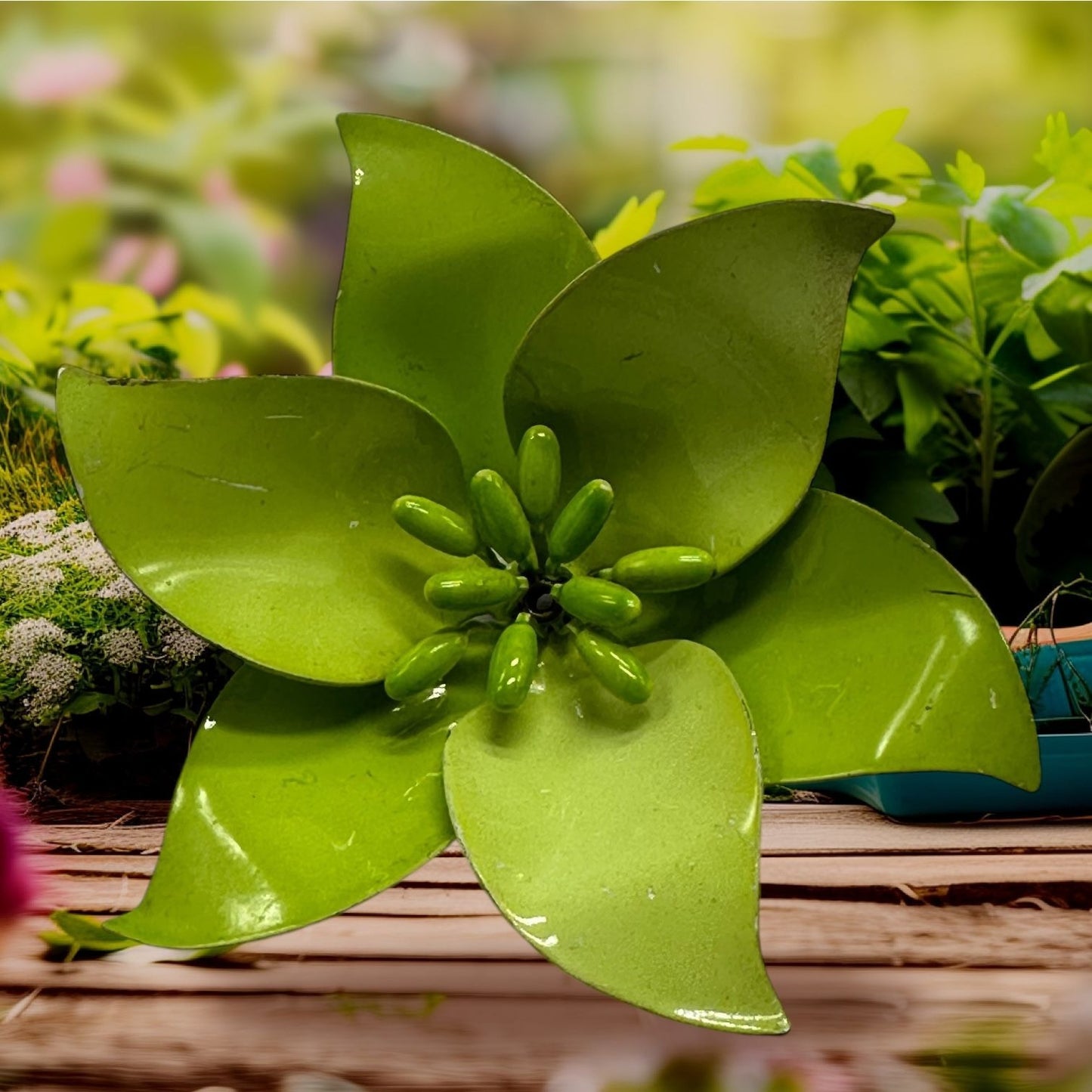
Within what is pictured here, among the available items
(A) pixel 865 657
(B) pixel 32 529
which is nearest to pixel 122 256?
(B) pixel 32 529

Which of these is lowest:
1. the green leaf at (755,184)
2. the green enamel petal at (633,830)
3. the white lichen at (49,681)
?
the white lichen at (49,681)

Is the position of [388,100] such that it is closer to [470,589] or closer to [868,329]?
[868,329]

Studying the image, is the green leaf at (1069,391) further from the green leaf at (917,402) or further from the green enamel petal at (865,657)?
the green enamel petal at (865,657)

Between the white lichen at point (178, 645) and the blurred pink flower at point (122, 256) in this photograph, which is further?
the blurred pink flower at point (122, 256)

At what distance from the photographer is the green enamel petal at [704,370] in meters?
0.21

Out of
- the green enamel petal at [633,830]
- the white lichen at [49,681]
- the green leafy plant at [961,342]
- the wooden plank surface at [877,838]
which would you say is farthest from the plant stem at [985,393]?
the white lichen at [49,681]

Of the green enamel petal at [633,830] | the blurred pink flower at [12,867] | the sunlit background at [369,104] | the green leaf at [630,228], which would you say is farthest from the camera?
the sunlit background at [369,104]

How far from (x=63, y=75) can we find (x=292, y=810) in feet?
1.92

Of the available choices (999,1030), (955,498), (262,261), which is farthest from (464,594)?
(262,261)

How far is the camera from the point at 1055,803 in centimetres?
34

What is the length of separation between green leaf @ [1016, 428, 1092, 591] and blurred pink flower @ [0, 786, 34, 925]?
34 cm

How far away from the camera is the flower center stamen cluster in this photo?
218 mm

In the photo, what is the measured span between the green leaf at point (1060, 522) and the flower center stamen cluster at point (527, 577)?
17 centimetres

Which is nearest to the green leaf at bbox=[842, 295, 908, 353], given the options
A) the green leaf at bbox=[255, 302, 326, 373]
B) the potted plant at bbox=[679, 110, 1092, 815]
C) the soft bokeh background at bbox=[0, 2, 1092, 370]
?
the potted plant at bbox=[679, 110, 1092, 815]
